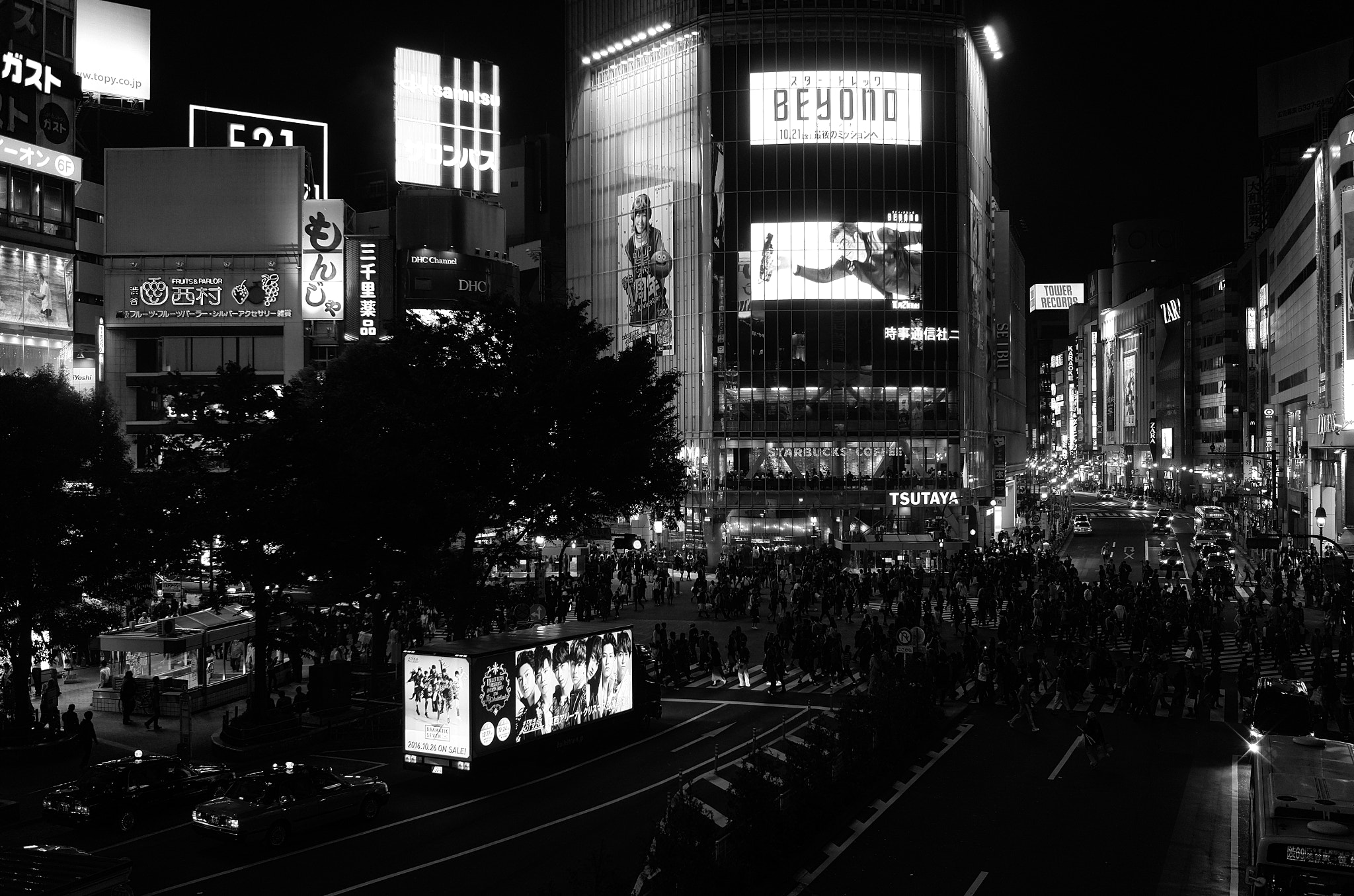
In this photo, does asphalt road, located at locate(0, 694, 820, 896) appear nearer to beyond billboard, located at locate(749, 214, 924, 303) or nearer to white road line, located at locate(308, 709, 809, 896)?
white road line, located at locate(308, 709, 809, 896)

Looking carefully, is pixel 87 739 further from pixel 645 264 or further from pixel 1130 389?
pixel 1130 389

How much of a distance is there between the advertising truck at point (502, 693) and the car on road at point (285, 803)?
175 centimetres

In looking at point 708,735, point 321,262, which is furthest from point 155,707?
point 321,262

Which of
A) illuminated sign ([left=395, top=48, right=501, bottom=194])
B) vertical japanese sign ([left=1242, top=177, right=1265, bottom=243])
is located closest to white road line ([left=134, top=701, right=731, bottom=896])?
illuminated sign ([left=395, top=48, right=501, bottom=194])

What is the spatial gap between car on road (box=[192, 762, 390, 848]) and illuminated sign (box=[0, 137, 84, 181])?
3808 centimetres

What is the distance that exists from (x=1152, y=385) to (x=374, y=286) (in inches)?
5018

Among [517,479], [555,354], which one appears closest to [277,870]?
[517,479]

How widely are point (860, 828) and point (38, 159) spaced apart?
149 ft

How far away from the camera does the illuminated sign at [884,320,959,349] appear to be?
72312 millimetres

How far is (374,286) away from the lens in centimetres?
7188

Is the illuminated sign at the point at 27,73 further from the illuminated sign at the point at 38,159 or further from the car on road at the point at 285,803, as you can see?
the car on road at the point at 285,803

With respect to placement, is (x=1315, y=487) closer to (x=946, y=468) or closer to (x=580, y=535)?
(x=946, y=468)

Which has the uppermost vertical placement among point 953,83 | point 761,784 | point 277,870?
point 953,83

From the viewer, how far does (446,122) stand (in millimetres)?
84688
